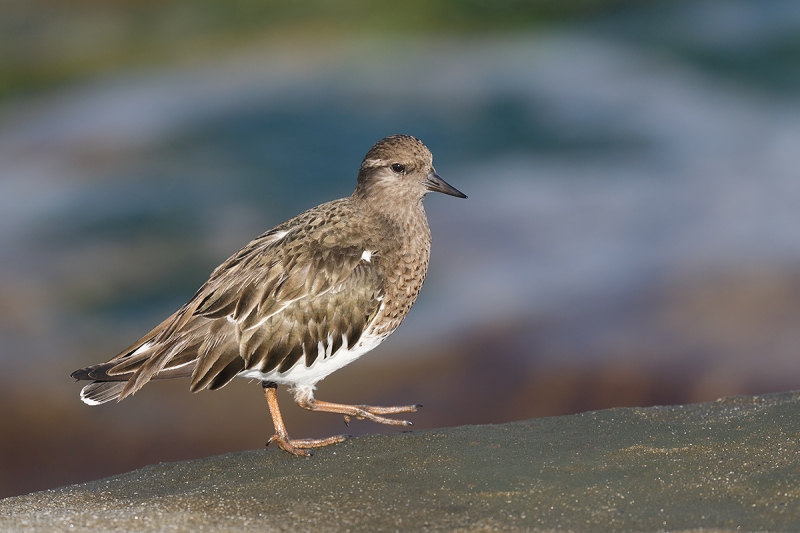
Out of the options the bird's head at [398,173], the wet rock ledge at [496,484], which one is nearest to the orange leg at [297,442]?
the wet rock ledge at [496,484]

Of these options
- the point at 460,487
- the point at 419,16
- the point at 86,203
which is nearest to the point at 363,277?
the point at 460,487

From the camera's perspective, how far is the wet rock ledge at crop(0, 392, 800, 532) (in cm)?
348

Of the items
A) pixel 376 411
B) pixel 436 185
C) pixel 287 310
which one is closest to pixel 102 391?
pixel 287 310

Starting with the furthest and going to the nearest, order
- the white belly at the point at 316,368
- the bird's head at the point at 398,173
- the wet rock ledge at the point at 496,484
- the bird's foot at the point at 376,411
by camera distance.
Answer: the bird's head at the point at 398,173 < the bird's foot at the point at 376,411 < the white belly at the point at 316,368 < the wet rock ledge at the point at 496,484

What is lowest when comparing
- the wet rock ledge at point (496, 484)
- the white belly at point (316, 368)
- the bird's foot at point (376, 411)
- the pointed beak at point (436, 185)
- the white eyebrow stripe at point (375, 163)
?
the bird's foot at point (376, 411)

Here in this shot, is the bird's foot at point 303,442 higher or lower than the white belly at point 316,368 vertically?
lower

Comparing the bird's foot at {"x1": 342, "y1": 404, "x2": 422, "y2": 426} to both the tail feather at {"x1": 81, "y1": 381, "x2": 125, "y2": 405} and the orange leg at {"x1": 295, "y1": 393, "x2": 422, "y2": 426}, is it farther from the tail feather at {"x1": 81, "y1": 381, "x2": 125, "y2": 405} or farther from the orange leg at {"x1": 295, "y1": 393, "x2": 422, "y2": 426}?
the tail feather at {"x1": 81, "y1": 381, "x2": 125, "y2": 405}

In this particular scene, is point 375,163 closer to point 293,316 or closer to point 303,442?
point 293,316

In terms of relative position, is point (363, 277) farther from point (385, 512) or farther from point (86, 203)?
point (86, 203)

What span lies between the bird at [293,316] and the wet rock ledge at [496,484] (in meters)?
0.55

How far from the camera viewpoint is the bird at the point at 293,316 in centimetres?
518

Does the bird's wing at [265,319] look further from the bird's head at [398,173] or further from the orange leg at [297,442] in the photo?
the bird's head at [398,173]

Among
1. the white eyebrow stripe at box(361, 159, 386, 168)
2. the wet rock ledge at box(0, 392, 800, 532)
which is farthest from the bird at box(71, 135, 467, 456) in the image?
the wet rock ledge at box(0, 392, 800, 532)

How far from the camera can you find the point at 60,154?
43.3 feet
